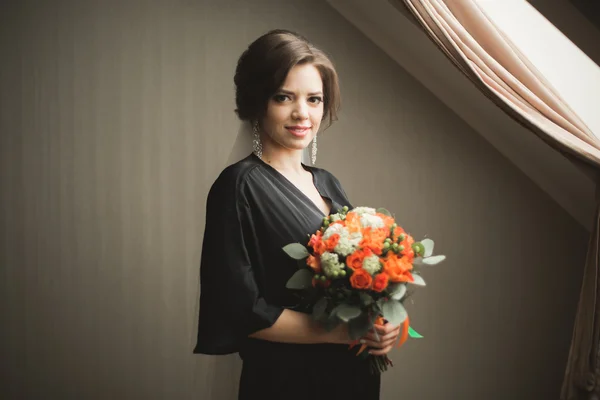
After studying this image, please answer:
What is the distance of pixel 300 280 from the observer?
1.32 metres

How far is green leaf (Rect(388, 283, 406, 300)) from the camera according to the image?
1.25m

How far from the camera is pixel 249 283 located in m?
1.32

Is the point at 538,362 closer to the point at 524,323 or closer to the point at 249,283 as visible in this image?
the point at 524,323

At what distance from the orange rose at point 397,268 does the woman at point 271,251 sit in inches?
8.0

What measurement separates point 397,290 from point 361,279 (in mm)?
113

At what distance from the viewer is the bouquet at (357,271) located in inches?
48.4

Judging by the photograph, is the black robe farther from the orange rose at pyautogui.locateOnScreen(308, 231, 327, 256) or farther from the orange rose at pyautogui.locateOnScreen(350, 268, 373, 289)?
the orange rose at pyautogui.locateOnScreen(350, 268, 373, 289)

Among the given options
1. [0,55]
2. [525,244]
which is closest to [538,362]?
[525,244]

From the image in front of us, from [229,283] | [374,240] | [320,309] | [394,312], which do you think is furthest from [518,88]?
[229,283]

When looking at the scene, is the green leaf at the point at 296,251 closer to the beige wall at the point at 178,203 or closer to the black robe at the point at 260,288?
the black robe at the point at 260,288

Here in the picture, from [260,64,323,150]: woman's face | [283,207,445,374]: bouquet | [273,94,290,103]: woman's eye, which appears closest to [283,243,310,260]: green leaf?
[283,207,445,374]: bouquet

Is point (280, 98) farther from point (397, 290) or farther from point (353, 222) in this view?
point (397, 290)

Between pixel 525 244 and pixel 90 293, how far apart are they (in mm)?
2033

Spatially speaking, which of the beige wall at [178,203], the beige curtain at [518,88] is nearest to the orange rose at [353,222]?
the beige curtain at [518,88]
